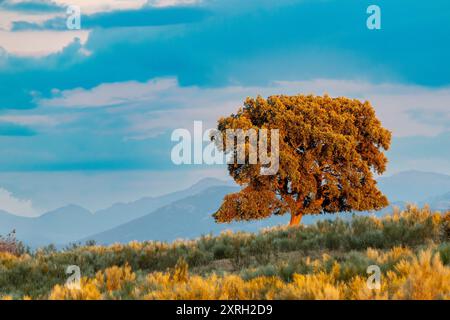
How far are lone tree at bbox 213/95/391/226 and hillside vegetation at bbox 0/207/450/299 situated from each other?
24167 mm

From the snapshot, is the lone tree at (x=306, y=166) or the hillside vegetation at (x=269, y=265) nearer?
the hillside vegetation at (x=269, y=265)

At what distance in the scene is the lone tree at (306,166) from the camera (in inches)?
1718

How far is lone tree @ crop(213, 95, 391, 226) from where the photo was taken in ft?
143

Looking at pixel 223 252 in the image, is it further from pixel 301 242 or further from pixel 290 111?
pixel 290 111

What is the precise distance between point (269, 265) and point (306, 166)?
108 ft

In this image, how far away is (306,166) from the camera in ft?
145

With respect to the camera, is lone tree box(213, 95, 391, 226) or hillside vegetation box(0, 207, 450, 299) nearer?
hillside vegetation box(0, 207, 450, 299)

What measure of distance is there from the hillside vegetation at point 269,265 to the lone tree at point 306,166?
2417cm

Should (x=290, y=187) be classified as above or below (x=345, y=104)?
below

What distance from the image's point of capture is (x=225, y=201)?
146 feet
